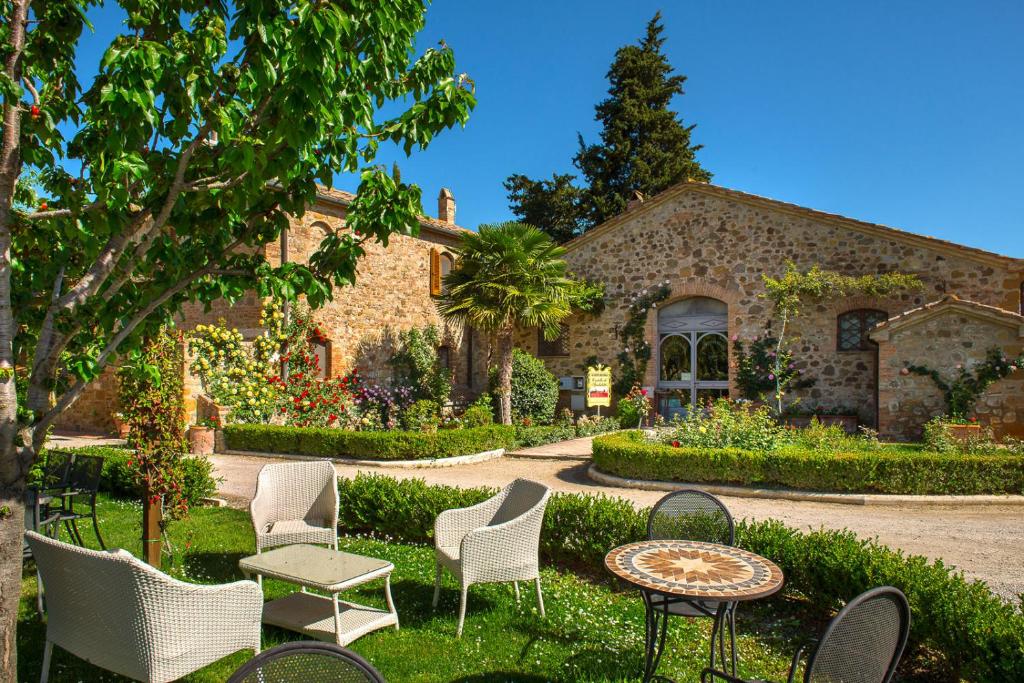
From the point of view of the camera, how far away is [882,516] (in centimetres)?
748

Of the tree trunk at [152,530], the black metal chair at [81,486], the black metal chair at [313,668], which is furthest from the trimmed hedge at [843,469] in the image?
the black metal chair at [313,668]

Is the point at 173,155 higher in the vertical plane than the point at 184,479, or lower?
higher

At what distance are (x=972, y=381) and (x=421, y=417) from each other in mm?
10079

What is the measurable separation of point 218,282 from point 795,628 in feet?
14.1

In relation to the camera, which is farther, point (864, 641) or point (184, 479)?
point (184, 479)

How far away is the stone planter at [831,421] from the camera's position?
13148 mm

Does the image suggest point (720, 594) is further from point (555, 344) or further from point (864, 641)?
point (555, 344)

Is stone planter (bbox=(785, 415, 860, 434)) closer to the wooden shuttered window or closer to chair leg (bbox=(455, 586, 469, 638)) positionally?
the wooden shuttered window

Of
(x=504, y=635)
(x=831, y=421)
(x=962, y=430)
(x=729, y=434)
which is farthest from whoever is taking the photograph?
(x=831, y=421)

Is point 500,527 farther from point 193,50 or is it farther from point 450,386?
point 450,386

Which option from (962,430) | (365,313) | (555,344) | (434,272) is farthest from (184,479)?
(962,430)

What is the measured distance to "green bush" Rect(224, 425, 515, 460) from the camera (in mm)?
11172

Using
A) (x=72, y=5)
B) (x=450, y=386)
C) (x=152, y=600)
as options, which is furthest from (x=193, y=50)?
(x=450, y=386)

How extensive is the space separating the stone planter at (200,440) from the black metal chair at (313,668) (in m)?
10.9
